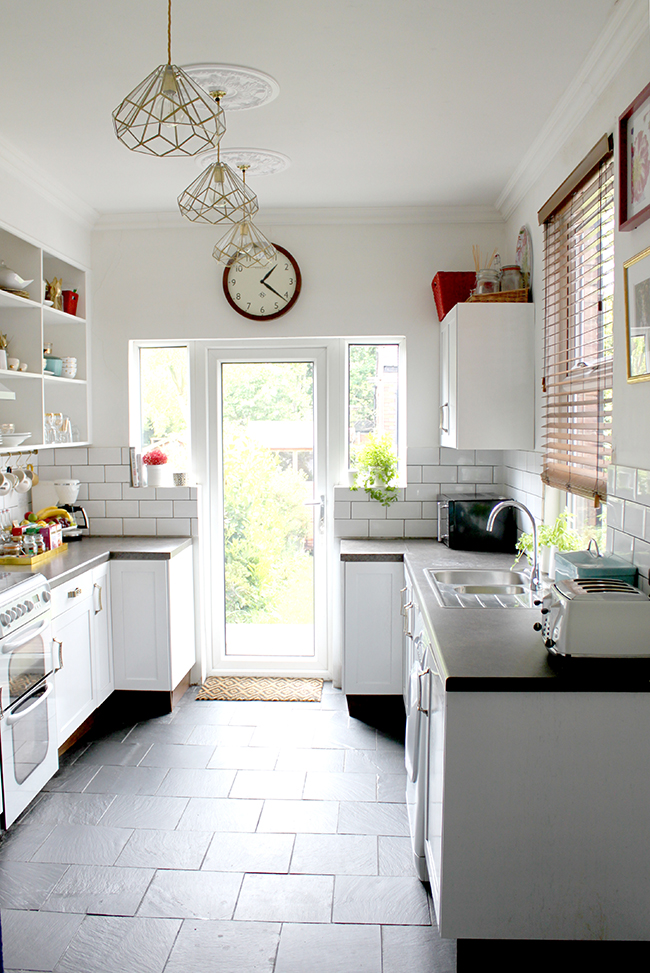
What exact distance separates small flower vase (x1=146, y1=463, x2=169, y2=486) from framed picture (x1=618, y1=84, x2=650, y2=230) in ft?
9.08

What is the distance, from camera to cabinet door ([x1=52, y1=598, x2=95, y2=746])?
302cm

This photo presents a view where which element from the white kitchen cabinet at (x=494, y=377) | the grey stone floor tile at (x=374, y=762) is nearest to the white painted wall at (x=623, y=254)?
the white kitchen cabinet at (x=494, y=377)

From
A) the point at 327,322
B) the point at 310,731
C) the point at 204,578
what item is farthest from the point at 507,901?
the point at 327,322

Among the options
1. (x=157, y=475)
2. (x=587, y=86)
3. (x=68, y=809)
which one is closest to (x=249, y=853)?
(x=68, y=809)

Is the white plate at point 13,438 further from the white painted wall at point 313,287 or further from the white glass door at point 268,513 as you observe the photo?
the white glass door at point 268,513

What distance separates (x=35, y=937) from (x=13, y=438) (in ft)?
6.70

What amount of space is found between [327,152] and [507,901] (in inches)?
112

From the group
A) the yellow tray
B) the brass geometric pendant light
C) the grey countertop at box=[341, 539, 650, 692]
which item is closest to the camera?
the brass geometric pendant light

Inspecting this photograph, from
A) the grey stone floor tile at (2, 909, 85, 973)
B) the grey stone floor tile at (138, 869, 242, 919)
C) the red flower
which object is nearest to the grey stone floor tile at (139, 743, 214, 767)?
the grey stone floor tile at (138, 869, 242, 919)

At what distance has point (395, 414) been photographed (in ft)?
13.5

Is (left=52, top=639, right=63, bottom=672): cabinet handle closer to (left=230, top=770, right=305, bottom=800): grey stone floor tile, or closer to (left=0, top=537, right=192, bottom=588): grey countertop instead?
(left=0, top=537, right=192, bottom=588): grey countertop

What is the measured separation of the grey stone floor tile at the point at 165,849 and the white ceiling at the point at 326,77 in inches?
106

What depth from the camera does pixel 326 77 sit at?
2379 mm

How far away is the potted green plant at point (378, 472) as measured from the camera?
3891 mm
